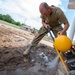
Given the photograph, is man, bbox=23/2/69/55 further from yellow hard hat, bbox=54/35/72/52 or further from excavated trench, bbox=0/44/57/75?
excavated trench, bbox=0/44/57/75

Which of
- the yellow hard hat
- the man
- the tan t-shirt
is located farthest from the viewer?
the tan t-shirt

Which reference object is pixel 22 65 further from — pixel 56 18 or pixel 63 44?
pixel 63 44

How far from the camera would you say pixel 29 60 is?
15.5 feet

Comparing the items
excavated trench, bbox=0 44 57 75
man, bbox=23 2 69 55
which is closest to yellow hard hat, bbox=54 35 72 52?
man, bbox=23 2 69 55

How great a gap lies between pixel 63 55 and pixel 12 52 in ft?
8.02

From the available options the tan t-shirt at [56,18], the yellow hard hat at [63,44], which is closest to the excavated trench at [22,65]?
the tan t-shirt at [56,18]

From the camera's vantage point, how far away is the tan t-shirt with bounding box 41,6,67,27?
393cm

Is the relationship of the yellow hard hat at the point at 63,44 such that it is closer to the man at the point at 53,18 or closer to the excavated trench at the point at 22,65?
the man at the point at 53,18

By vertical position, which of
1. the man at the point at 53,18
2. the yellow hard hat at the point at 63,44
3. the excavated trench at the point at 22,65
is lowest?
the excavated trench at the point at 22,65

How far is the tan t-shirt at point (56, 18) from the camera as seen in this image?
3934 mm

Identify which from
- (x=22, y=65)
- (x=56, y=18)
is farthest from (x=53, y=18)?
(x=22, y=65)

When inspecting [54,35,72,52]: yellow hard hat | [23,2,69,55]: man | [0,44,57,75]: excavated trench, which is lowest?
[0,44,57,75]: excavated trench

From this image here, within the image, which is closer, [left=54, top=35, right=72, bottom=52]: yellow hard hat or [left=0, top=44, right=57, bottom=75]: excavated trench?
[left=54, top=35, right=72, bottom=52]: yellow hard hat

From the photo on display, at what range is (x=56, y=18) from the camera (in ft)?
13.5
